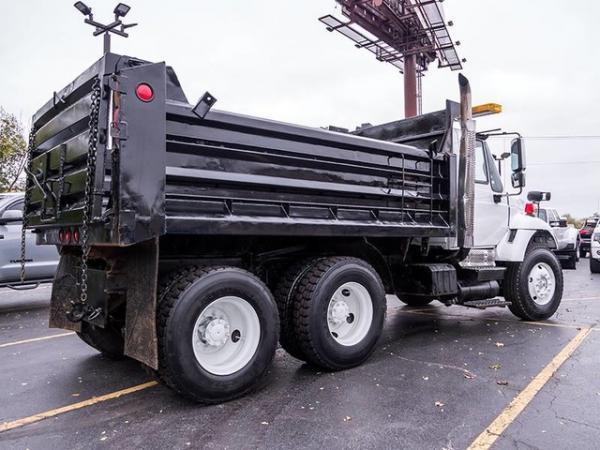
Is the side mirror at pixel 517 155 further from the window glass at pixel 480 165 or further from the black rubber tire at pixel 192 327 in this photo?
the black rubber tire at pixel 192 327

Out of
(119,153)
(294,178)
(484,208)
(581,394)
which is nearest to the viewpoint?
(119,153)

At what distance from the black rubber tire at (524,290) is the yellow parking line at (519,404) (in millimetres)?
1216

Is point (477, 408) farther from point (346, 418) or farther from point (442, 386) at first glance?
point (346, 418)

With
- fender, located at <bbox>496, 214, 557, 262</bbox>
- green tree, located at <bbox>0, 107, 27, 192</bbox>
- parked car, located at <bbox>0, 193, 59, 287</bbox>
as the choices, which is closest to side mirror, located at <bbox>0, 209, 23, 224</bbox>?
parked car, located at <bbox>0, 193, 59, 287</bbox>

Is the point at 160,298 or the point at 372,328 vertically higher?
the point at 160,298

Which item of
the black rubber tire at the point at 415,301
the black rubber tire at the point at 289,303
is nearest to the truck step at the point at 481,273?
the black rubber tire at the point at 415,301

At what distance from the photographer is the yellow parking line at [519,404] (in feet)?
9.86

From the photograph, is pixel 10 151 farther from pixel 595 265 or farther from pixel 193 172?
pixel 595 265

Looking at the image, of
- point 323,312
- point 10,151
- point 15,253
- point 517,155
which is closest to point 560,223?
point 517,155

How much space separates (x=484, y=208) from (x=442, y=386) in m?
3.01

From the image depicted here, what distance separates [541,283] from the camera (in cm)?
673

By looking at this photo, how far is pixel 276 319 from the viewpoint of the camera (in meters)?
3.95

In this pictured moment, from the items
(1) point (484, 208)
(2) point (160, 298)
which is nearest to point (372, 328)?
(2) point (160, 298)

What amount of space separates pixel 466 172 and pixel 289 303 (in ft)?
9.62
